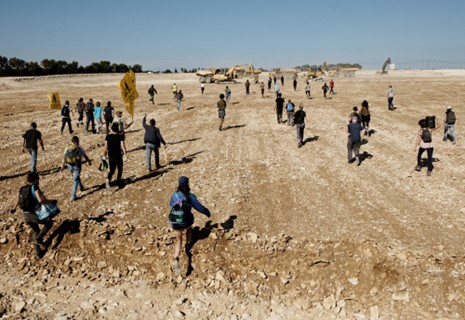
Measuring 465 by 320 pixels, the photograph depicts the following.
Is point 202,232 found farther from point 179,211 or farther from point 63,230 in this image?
point 63,230

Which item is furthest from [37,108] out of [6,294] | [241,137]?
[6,294]

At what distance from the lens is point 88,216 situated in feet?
31.2

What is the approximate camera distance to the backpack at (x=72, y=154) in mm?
9906

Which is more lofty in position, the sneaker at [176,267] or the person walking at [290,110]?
the person walking at [290,110]

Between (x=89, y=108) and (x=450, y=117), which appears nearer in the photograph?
(x=450, y=117)

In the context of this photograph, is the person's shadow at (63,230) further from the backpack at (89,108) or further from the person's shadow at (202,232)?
the backpack at (89,108)

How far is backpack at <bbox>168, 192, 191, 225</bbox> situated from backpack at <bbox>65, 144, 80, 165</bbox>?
15.0 feet

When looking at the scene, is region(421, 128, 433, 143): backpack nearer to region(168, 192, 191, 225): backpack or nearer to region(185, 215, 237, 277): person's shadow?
region(185, 215, 237, 277): person's shadow

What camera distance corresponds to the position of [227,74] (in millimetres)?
57781

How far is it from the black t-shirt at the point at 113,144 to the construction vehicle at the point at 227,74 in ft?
158

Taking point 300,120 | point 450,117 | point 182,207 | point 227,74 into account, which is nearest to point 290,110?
point 300,120

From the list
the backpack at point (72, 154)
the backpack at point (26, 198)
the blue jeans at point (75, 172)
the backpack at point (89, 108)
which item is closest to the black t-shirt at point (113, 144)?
the backpack at point (72, 154)

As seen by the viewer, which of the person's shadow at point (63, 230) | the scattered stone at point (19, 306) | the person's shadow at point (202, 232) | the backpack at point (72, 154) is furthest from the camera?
the backpack at point (72, 154)

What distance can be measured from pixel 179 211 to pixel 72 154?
4.73m
